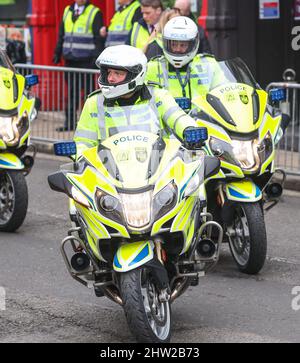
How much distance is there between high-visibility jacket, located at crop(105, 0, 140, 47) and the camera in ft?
48.0

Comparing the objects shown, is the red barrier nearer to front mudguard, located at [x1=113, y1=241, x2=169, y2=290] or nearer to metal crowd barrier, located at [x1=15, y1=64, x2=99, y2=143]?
metal crowd barrier, located at [x1=15, y1=64, x2=99, y2=143]

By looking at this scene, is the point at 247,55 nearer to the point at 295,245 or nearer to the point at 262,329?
the point at 295,245

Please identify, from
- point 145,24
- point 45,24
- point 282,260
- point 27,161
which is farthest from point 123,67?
point 45,24

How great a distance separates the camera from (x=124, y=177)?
6.55m

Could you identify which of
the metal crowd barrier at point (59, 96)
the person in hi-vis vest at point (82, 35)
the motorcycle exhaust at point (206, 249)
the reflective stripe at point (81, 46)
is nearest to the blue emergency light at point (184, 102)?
the motorcycle exhaust at point (206, 249)

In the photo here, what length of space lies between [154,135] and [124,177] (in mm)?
391

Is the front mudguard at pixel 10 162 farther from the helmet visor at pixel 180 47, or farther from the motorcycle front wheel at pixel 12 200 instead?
the helmet visor at pixel 180 47

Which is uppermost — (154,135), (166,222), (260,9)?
(260,9)

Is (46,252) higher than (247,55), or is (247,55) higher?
(247,55)

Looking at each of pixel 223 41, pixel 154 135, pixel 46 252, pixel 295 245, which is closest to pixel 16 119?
pixel 46 252

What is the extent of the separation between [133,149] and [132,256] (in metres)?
0.66

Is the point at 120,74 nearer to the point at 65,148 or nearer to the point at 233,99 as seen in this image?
the point at 65,148

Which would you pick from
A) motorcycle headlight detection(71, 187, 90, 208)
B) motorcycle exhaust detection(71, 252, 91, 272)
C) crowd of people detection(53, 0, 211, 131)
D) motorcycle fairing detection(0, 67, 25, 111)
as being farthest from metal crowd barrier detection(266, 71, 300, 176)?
motorcycle headlight detection(71, 187, 90, 208)

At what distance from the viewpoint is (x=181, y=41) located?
8.88m
